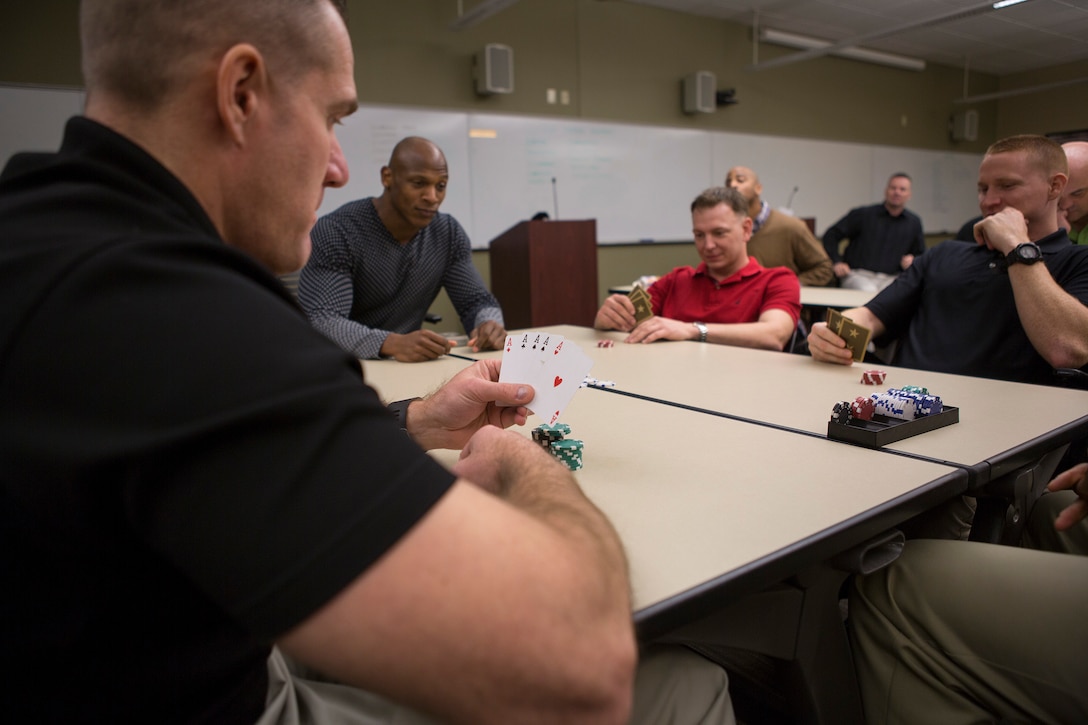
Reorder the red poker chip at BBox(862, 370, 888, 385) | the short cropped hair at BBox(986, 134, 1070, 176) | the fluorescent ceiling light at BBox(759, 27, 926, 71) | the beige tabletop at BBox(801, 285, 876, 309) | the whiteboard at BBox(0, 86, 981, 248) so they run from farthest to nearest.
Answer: the fluorescent ceiling light at BBox(759, 27, 926, 71) < the whiteboard at BBox(0, 86, 981, 248) < the beige tabletop at BBox(801, 285, 876, 309) < the short cropped hair at BBox(986, 134, 1070, 176) < the red poker chip at BBox(862, 370, 888, 385)

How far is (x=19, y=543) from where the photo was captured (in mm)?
496

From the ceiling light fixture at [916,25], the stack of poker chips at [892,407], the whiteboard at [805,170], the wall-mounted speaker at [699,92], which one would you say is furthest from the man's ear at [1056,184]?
the whiteboard at [805,170]

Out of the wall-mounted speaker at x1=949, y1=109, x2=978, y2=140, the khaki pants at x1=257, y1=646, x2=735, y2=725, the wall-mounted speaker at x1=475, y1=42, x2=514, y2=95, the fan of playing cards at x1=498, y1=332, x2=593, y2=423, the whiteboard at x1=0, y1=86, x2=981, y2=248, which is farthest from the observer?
the wall-mounted speaker at x1=949, y1=109, x2=978, y2=140

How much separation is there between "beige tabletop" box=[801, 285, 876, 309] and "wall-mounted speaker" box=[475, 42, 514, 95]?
276cm

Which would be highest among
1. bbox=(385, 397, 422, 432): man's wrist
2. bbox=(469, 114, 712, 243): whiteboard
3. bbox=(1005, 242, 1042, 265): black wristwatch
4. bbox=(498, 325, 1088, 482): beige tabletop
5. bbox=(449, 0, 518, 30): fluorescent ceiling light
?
bbox=(449, 0, 518, 30): fluorescent ceiling light

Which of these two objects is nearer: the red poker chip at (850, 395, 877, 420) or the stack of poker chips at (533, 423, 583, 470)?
the stack of poker chips at (533, 423, 583, 470)

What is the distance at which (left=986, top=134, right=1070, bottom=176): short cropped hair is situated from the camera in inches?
77.6

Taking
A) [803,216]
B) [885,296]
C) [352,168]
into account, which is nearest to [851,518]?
[885,296]

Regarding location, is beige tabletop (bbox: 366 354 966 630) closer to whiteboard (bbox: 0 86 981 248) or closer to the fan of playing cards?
the fan of playing cards

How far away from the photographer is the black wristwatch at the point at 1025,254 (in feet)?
5.97

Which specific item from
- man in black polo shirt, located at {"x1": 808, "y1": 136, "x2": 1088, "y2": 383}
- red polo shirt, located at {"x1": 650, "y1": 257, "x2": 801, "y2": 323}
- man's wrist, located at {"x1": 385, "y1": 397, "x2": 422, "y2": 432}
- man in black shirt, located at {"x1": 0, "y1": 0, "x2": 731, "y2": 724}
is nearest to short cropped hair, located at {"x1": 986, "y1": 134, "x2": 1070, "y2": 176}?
man in black polo shirt, located at {"x1": 808, "y1": 136, "x2": 1088, "y2": 383}

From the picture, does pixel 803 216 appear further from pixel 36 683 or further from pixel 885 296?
pixel 36 683

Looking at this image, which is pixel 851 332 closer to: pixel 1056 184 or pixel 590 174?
pixel 1056 184

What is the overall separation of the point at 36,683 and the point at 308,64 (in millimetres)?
570
